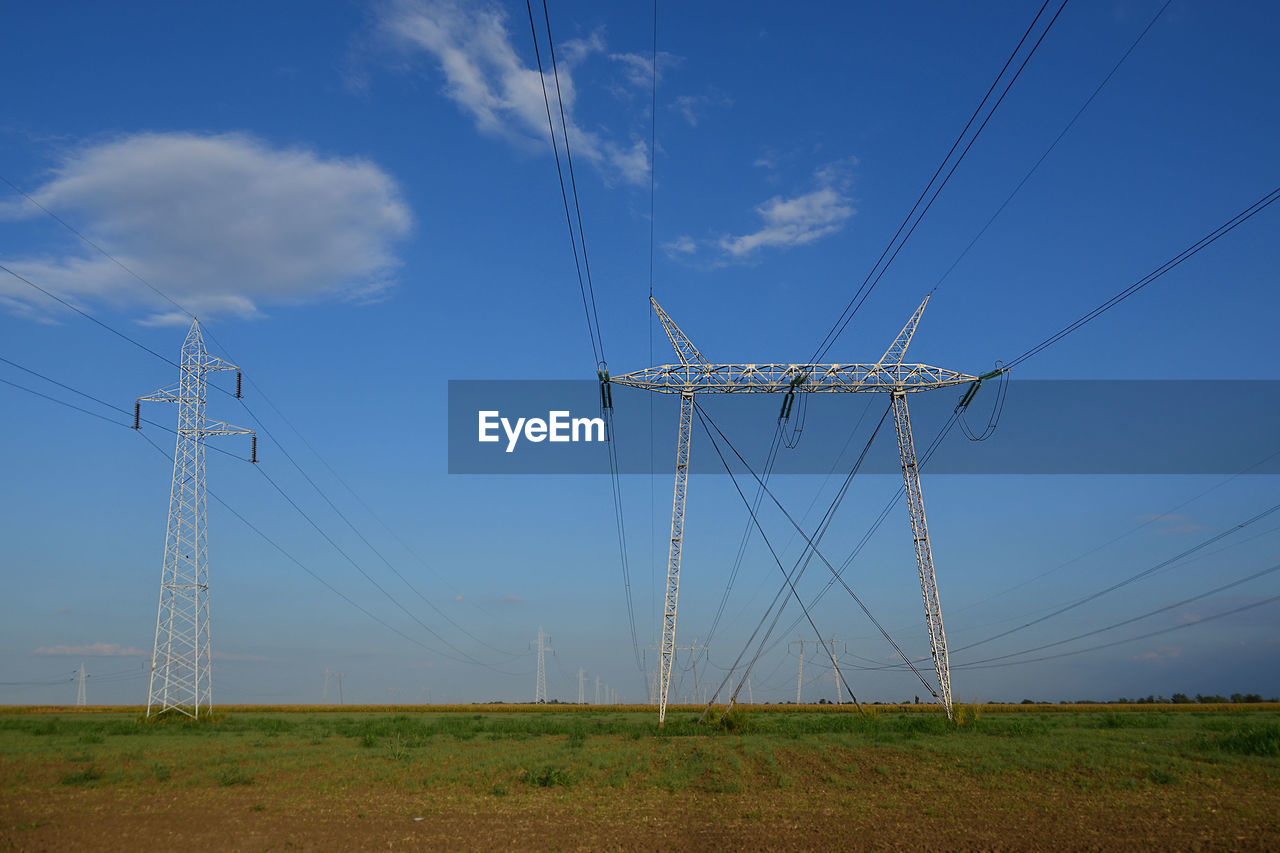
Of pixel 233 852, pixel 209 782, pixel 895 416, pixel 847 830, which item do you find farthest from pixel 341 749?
pixel 895 416

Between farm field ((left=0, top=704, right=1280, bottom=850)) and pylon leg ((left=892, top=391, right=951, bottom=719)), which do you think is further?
pylon leg ((left=892, top=391, right=951, bottom=719))

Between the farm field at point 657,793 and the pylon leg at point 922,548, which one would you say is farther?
the pylon leg at point 922,548

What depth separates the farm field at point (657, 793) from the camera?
19906 mm

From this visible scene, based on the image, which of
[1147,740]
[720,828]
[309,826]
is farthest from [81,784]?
[1147,740]

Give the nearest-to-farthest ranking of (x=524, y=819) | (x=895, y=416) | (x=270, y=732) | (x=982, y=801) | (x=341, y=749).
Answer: (x=524, y=819), (x=982, y=801), (x=341, y=749), (x=895, y=416), (x=270, y=732)

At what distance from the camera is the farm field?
19.9 m

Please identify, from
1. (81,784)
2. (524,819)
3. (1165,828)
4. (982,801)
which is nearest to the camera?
(1165,828)

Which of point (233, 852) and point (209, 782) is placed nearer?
point (233, 852)

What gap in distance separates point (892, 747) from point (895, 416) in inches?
660

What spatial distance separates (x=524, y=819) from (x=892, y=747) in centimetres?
2205

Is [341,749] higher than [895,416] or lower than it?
lower

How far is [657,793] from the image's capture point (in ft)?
87.7

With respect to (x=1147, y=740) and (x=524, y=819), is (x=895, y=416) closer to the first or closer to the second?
(x=1147, y=740)

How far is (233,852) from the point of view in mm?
18641
